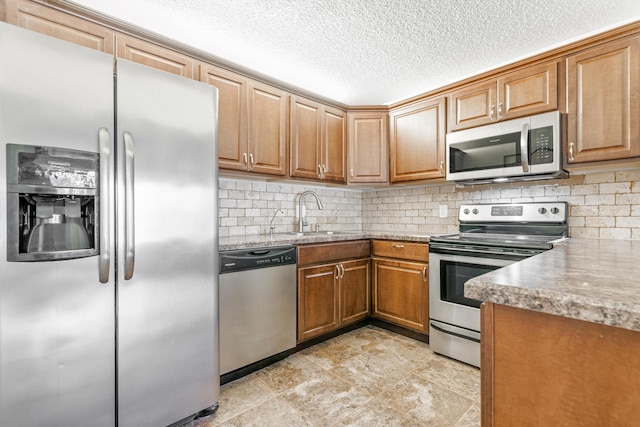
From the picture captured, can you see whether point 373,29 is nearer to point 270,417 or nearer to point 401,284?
point 401,284

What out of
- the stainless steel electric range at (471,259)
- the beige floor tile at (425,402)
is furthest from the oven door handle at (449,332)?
the beige floor tile at (425,402)

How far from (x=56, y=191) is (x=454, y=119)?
272cm

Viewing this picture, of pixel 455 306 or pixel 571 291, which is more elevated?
pixel 571 291

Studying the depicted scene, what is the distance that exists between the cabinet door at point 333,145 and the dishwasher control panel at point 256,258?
3.11 feet

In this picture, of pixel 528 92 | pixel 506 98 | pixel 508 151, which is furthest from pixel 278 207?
pixel 528 92

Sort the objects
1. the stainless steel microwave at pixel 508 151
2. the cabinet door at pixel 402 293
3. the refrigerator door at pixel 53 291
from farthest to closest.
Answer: the cabinet door at pixel 402 293 < the stainless steel microwave at pixel 508 151 < the refrigerator door at pixel 53 291

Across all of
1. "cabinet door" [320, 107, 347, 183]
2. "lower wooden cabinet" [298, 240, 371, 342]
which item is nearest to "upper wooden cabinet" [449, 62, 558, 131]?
"cabinet door" [320, 107, 347, 183]

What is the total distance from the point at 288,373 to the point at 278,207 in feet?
4.72

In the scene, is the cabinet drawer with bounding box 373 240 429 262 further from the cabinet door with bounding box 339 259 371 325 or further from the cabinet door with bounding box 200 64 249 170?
the cabinet door with bounding box 200 64 249 170

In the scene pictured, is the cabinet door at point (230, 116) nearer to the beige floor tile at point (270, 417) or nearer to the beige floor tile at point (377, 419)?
the beige floor tile at point (270, 417)

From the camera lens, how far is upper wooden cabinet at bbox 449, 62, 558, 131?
2143mm

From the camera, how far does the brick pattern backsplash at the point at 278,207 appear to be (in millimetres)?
2584

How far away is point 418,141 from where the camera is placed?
2.89m

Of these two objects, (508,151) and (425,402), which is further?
(508,151)
